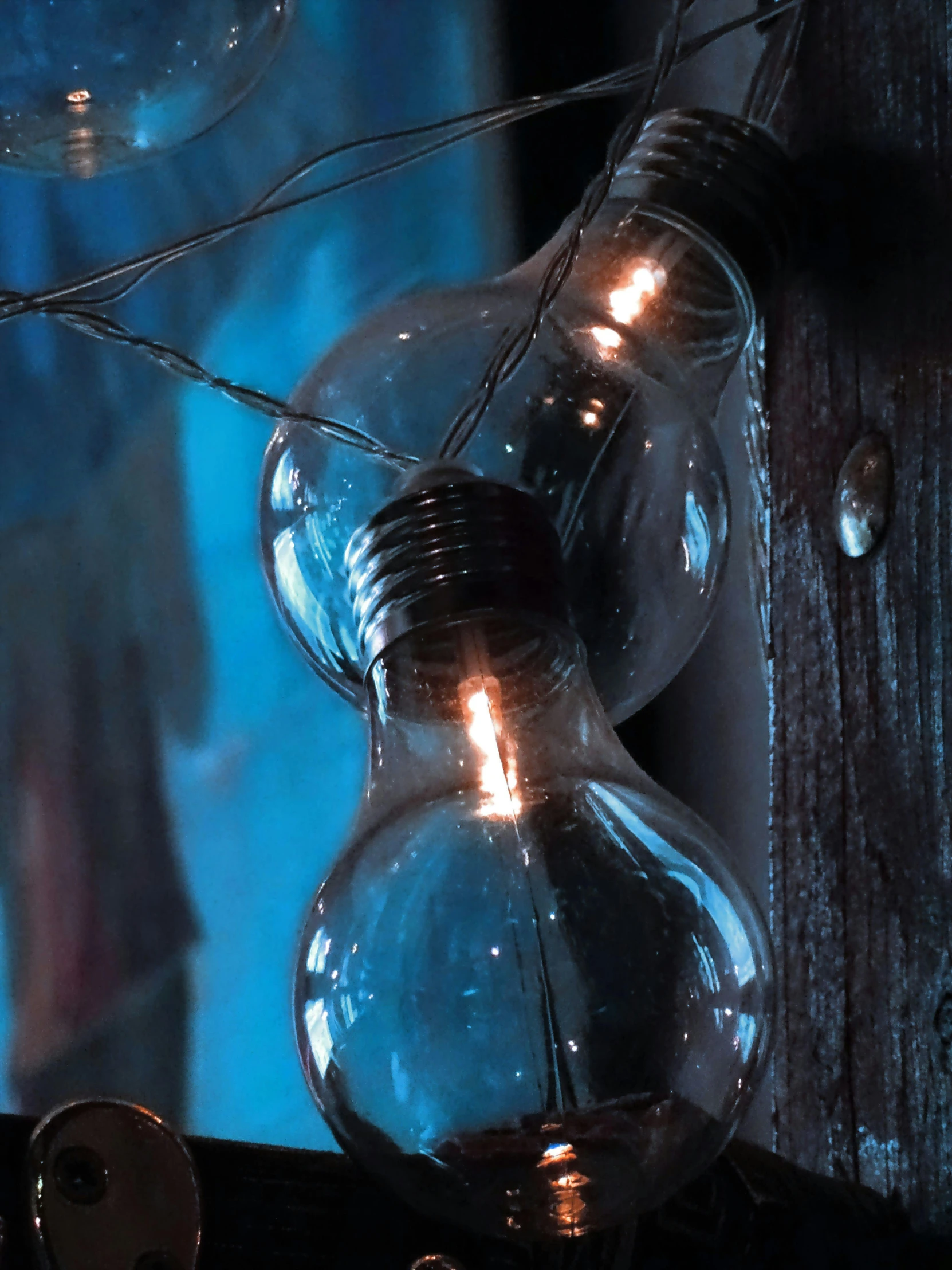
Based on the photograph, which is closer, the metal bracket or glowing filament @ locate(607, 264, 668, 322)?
the metal bracket

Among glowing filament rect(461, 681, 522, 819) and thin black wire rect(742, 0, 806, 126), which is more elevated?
thin black wire rect(742, 0, 806, 126)

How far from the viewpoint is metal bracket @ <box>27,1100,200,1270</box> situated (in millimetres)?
293

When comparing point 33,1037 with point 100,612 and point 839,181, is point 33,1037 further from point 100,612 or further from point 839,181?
point 839,181

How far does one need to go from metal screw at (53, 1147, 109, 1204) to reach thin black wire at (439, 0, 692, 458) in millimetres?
196

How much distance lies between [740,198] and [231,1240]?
1.13 ft

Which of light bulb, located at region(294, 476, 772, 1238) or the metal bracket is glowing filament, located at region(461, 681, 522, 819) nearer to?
light bulb, located at region(294, 476, 772, 1238)

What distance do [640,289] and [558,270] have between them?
8 cm

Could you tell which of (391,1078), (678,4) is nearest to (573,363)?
(678,4)

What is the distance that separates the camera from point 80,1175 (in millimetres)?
300

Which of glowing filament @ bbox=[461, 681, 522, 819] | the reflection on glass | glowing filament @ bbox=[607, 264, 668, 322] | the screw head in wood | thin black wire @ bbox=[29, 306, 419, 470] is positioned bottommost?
the reflection on glass

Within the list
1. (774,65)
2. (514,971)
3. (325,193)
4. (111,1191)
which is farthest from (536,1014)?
(774,65)

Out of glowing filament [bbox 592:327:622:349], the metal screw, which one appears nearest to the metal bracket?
the metal screw

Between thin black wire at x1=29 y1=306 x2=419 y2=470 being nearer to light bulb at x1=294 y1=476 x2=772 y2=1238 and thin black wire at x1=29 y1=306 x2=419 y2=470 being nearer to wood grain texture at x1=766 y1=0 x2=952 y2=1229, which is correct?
light bulb at x1=294 y1=476 x2=772 y2=1238

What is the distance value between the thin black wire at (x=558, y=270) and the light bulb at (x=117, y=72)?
0.35 feet
